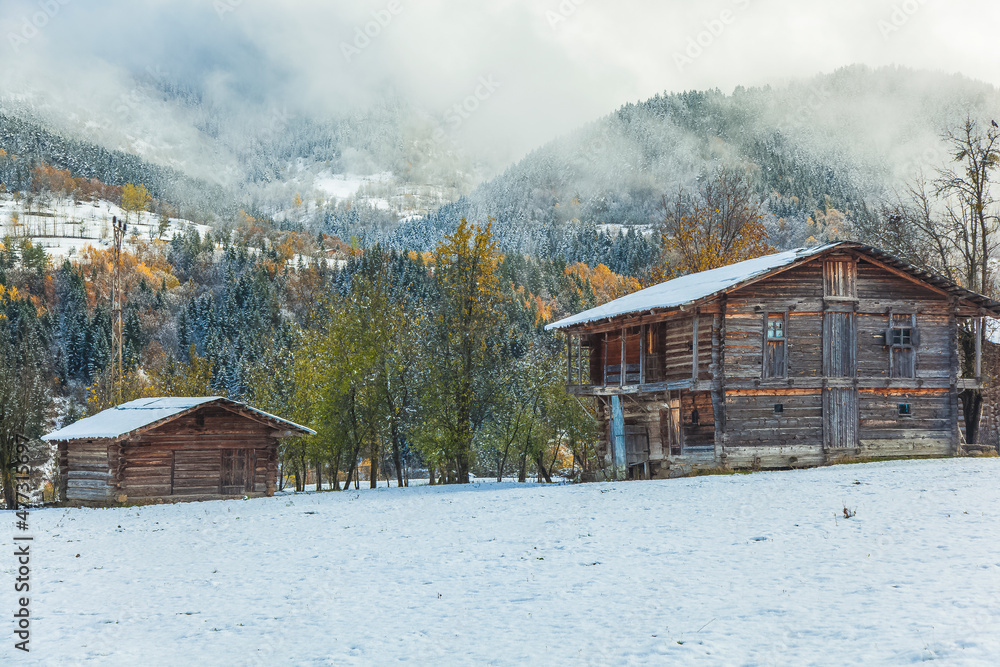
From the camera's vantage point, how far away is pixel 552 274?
6836 inches

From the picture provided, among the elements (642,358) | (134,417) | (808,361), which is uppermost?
(642,358)

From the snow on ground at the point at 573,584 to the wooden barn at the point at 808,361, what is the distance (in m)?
6.69

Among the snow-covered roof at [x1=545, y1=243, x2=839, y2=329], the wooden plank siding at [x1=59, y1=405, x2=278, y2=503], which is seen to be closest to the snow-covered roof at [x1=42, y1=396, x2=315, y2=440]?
the wooden plank siding at [x1=59, y1=405, x2=278, y2=503]

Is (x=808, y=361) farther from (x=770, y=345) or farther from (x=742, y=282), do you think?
(x=742, y=282)

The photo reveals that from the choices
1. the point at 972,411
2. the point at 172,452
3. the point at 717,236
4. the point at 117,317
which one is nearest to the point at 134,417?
the point at 172,452

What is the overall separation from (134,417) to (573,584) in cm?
2828

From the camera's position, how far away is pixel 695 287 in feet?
108

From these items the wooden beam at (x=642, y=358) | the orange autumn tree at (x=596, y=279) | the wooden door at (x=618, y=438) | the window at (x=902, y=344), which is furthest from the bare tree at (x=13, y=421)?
the orange autumn tree at (x=596, y=279)

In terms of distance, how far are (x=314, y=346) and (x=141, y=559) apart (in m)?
32.2

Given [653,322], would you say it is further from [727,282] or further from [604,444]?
[604,444]

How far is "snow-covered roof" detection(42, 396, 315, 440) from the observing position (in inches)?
1382

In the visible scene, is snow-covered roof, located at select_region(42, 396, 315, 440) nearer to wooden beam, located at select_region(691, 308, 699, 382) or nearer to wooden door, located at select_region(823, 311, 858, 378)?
wooden beam, located at select_region(691, 308, 699, 382)

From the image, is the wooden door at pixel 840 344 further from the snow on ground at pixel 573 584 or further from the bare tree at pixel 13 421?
the bare tree at pixel 13 421

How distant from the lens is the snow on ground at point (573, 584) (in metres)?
10.6
